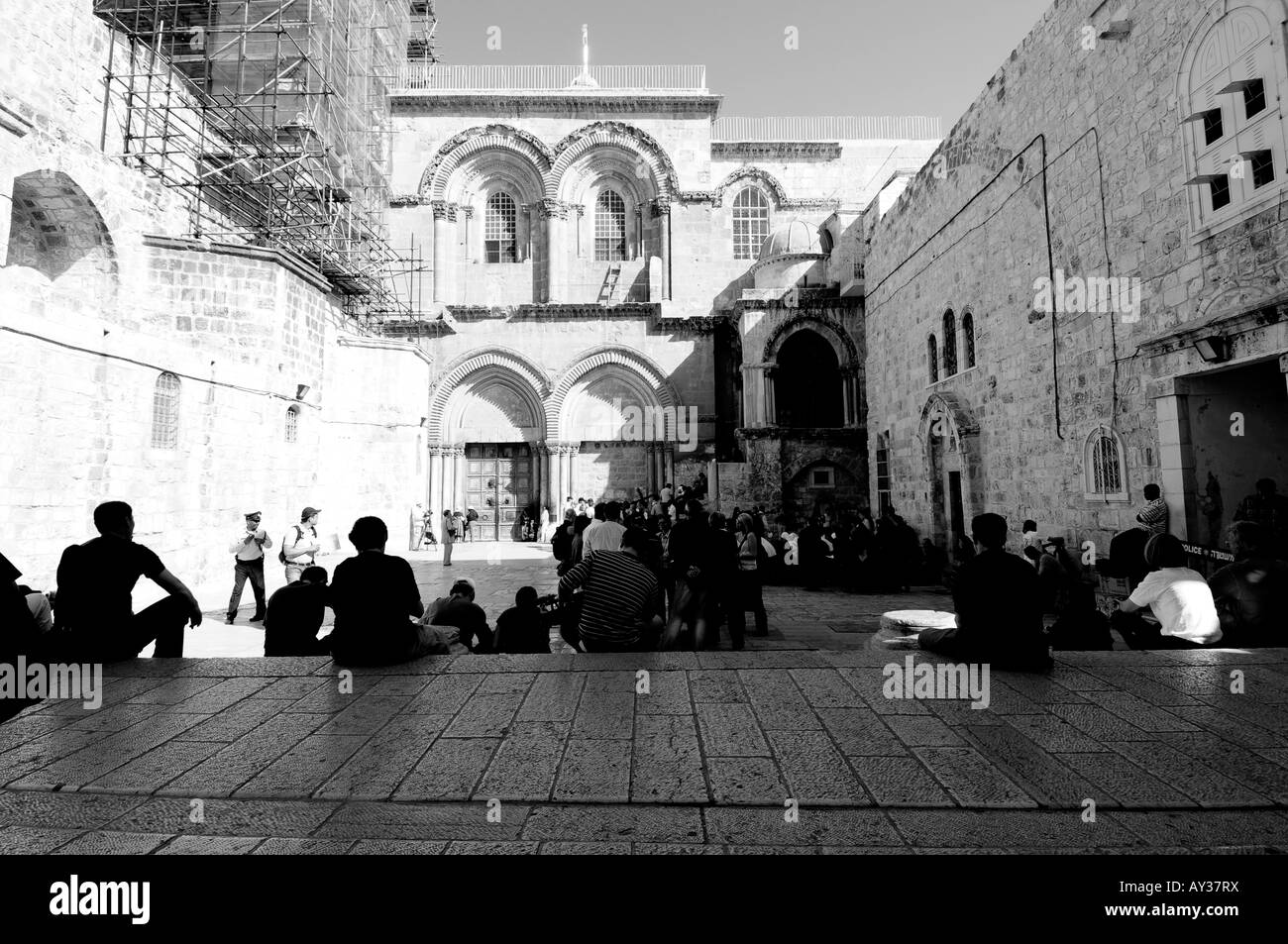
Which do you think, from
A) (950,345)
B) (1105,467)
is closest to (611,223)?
(950,345)

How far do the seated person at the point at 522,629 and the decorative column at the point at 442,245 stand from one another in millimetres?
18736

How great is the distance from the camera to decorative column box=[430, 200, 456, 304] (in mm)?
21828

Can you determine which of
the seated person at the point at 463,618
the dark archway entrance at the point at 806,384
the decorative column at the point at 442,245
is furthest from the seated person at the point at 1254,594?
the decorative column at the point at 442,245

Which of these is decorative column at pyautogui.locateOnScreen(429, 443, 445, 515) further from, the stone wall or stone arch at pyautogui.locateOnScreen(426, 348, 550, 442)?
the stone wall

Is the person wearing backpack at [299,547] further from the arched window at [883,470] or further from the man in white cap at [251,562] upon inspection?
the arched window at [883,470]

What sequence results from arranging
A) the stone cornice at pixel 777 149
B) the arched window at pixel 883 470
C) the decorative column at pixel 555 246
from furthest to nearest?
1. the stone cornice at pixel 777 149
2. the decorative column at pixel 555 246
3. the arched window at pixel 883 470

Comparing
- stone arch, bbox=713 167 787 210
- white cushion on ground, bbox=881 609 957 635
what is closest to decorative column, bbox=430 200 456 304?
stone arch, bbox=713 167 787 210

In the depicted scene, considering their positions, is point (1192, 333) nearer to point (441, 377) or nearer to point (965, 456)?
point (965, 456)

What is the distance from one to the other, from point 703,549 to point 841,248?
645 inches

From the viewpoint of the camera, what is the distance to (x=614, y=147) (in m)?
22.5

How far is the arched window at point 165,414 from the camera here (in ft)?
36.6

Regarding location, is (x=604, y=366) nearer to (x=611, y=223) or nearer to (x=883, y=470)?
(x=611, y=223)

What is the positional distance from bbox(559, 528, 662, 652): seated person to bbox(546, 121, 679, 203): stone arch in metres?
20.0
